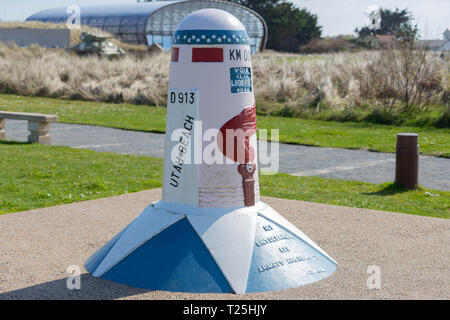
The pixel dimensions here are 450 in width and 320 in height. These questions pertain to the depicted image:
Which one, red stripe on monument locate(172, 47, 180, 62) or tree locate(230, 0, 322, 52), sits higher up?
tree locate(230, 0, 322, 52)

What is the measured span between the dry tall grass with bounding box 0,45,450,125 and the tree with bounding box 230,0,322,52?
43.9 meters

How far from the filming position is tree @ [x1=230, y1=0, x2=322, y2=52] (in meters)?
73.1

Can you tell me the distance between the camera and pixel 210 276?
4469 mm

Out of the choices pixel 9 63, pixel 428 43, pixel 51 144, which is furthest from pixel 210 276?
pixel 9 63

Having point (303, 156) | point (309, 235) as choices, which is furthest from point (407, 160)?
point (303, 156)

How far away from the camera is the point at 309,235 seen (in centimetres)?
622

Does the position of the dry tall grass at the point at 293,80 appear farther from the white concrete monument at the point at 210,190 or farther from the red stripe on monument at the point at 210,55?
the red stripe on monument at the point at 210,55

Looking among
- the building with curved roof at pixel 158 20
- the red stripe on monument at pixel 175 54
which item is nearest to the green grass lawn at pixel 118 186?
the red stripe on monument at pixel 175 54

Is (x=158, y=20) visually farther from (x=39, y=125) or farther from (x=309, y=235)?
(x=309, y=235)

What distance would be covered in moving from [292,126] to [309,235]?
11.3 m

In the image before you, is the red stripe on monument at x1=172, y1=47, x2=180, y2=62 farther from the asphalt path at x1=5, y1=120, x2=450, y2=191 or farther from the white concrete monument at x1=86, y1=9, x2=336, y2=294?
the asphalt path at x1=5, y1=120, x2=450, y2=191

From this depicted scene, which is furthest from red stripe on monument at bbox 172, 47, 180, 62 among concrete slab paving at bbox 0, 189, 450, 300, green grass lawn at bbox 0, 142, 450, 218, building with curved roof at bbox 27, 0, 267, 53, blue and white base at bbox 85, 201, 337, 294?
building with curved roof at bbox 27, 0, 267, 53

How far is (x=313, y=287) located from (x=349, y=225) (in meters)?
2.12

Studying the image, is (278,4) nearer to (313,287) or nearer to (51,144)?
(51,144)
